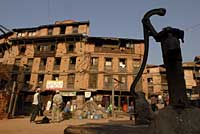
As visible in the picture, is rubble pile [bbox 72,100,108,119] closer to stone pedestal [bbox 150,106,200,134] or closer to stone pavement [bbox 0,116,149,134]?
stone pavement [bbox 0,116,149,134]

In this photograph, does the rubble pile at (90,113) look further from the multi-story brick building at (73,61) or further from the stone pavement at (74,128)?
the multi-story brick building at (73,61)

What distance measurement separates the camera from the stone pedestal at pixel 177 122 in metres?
2.88

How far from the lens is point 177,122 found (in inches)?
116

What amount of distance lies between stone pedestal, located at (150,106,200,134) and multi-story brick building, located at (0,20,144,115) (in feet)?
77.5

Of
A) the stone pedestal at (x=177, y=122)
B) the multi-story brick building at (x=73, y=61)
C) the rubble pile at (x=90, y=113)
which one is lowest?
the rubble pile at (x=90, y=113)

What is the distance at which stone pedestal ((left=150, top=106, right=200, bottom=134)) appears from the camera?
288 cm

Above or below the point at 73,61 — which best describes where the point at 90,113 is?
below

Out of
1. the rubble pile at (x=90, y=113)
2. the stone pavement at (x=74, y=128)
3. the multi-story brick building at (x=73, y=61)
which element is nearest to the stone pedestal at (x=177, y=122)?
the stone pavement at (x=74, y=128)

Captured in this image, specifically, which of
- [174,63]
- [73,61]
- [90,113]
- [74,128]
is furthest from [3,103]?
[73,61]

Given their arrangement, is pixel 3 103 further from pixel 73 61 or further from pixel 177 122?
pixel 73 61

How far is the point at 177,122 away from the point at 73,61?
2743 cm

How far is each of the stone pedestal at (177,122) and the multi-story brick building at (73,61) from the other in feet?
77.5

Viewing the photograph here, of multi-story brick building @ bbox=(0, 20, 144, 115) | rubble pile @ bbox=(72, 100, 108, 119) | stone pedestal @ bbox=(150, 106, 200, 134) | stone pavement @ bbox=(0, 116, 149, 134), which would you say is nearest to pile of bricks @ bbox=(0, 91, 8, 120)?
stone pavement @ bbox=(0, 116, 149, 134)

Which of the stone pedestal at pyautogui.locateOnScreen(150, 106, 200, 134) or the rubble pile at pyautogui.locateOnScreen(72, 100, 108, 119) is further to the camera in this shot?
the rubble pile at pyautogui.locateOnScreen(72, 100, 108, 119)
